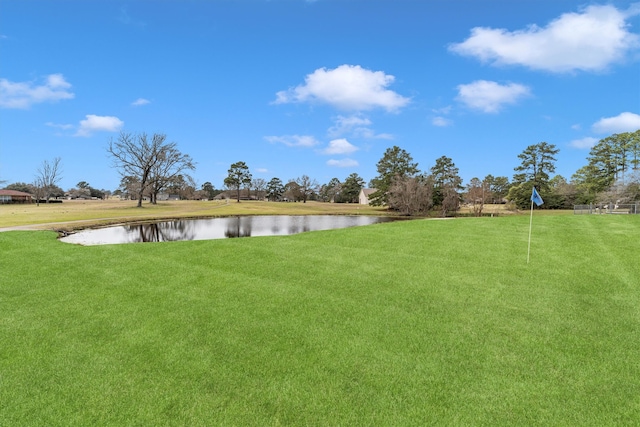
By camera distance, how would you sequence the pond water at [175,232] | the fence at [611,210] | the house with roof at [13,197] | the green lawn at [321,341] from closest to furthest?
the green lawn at [321,341]
the pond water at [175,232]
the fence at [611,210]
the house with roof at [13,197]

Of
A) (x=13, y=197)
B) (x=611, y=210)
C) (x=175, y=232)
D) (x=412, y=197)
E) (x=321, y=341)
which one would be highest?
(x=412, y=197)

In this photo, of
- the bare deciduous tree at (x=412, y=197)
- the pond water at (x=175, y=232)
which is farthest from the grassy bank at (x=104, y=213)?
the bare deciduous tree at (x=412, y=197)

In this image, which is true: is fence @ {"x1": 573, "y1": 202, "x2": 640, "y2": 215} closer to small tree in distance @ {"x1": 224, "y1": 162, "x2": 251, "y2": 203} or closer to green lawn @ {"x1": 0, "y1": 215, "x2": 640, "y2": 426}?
green lawn @ {"x1": 0, "y1": 215, "x2": 640, "y2": 426}

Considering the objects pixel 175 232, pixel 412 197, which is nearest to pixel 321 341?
pixel 175 232

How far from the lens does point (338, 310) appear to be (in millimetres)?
5520

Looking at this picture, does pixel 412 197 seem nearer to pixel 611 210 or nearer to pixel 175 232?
pixel 611 210

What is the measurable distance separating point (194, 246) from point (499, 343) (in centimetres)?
921

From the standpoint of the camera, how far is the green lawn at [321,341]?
3.21 meters

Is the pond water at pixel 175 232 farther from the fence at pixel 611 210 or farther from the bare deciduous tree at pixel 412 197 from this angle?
the bare deciduous tree at pixel 412 197

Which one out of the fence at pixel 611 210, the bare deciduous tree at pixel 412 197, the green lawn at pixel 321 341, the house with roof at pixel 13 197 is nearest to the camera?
the green lawn at pixel 321 341

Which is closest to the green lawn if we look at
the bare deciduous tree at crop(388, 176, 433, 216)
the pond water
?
the pond water

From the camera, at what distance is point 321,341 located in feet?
14.6

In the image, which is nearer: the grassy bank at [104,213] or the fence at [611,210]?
the grassy bank at [104,213]

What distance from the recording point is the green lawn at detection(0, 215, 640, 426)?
321cm
